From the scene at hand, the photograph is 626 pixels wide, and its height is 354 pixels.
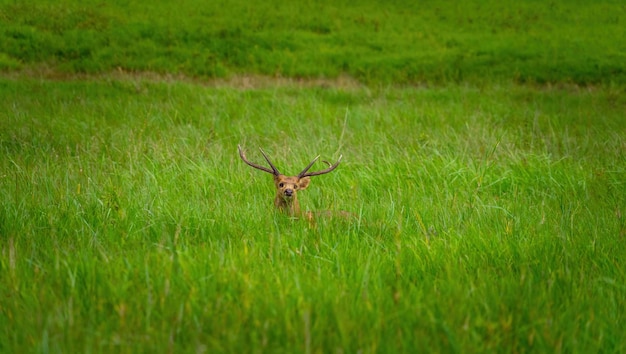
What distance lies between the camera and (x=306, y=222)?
408 cm

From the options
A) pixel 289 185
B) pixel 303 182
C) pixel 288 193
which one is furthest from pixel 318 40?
pixel 288 193

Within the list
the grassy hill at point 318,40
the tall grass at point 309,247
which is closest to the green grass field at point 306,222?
the tall grass at point 309,247

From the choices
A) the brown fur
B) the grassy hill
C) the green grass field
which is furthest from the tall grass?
the grassy hill

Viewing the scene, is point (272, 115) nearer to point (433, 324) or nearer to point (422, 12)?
point (433, 324)

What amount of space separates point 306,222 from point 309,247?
1.87 feet

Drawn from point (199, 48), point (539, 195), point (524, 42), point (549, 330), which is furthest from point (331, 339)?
point (524, 42)

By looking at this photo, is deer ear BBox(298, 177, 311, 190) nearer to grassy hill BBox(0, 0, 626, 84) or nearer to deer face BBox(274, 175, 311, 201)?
deer face BBox(274, 175, 311, 201)

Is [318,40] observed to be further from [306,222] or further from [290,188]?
[306,222]

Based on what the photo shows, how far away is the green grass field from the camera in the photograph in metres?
2.31

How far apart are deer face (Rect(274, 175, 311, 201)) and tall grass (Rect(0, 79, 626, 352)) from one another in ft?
0.55

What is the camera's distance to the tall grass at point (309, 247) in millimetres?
2270

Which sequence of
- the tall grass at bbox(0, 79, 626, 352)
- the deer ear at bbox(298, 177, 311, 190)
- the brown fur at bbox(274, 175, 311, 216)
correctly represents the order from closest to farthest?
the tall grass at bbox(0, 79, 626, 352) → the brown fur at bbox(274, 175, 311, 216) → the deer ear at bbox(298, 177, 311, 190)

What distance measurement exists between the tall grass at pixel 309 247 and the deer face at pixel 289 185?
0.17 meters

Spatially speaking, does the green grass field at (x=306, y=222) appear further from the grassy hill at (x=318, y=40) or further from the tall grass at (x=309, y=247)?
the grassy hill at (x=318, y=40)
